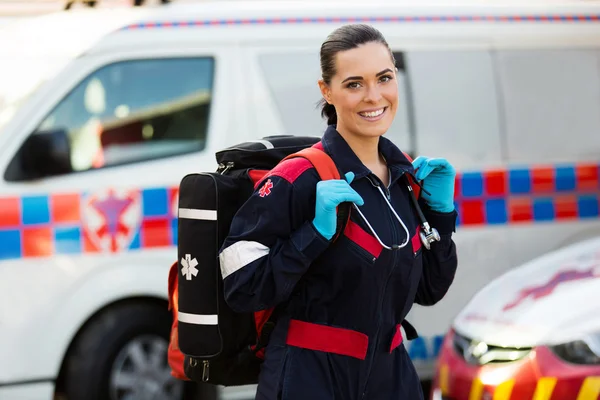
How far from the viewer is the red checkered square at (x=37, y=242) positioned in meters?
5.16

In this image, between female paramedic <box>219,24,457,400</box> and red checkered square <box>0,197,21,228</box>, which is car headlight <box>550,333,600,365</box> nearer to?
female paramedic <box>219,24,457,400</box>

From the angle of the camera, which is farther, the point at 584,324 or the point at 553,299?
the point at 553,299

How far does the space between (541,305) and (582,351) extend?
0.44 metres

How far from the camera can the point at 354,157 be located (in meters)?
2.83

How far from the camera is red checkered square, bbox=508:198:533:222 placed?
601 centimetres

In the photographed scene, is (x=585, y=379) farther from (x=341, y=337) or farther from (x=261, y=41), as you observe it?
(x=261, y=41)

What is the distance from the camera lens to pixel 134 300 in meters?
5.48

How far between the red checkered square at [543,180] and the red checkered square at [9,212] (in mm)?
2610

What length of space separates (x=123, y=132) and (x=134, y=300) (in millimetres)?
789

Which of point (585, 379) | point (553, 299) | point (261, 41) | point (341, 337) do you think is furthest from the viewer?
point (261, 41)

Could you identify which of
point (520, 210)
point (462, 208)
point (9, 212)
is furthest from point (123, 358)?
point (520, 210)

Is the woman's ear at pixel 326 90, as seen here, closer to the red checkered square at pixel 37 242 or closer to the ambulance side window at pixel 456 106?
the red checkered square at pixel 37 242

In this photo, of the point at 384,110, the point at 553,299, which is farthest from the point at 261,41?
the point at 384,110

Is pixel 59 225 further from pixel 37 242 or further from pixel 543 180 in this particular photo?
pixel 543 180
